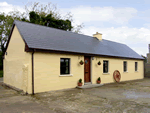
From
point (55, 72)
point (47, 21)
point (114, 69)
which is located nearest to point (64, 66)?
point (55, 72)

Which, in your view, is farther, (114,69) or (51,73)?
(114,69)

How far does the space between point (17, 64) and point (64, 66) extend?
3449 millimetres

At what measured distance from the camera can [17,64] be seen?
10047 mm

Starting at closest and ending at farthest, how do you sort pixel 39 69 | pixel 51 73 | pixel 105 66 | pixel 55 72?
pixel 39 69 < pixel 51 73 < pixel 55 72 < pixel 105 66

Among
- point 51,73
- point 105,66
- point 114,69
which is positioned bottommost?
point 114,69

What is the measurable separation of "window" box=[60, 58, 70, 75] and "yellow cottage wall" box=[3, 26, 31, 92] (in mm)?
2529

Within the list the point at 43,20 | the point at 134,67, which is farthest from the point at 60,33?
the point at 43,20

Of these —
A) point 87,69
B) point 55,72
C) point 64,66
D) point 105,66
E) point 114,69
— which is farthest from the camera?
point 114,69

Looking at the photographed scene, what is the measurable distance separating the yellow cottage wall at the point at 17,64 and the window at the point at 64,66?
2529 millimetres

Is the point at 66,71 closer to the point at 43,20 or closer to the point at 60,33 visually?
the point at 60,33

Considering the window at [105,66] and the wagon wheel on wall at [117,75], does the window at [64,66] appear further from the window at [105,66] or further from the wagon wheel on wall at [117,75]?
the wagon wheel on wall at [117,75]

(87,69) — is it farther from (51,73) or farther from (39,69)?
(39,69)

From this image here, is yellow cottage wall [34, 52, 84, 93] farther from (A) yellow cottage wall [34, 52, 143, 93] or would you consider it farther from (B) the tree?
(B) the tree

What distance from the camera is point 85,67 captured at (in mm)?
11891
